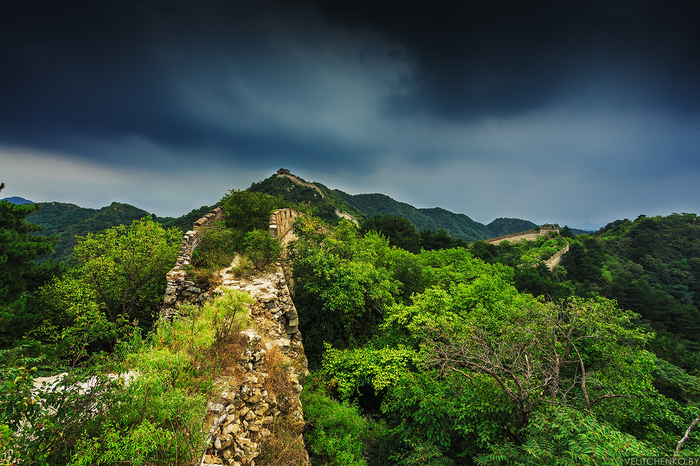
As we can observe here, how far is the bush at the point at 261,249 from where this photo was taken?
9.40 metres

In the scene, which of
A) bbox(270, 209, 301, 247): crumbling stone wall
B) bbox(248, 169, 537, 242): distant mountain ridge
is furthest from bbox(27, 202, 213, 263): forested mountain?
bbox(270, 209, 301, 247): crumbling stone wall

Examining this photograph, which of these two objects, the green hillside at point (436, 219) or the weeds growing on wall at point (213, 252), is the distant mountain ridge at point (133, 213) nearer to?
the green hillside at point (436, 219)

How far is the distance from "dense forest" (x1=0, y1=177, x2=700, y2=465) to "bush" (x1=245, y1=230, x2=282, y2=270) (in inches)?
2.9

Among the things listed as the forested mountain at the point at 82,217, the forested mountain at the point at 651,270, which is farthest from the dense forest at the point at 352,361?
the forested mountain at the point at 82,217

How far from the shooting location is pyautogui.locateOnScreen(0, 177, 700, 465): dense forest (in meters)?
2.62

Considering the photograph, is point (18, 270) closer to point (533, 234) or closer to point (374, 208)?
point (533, 234)

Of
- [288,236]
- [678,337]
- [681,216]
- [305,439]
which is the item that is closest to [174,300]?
[305,439]

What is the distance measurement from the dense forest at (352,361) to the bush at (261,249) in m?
0.07

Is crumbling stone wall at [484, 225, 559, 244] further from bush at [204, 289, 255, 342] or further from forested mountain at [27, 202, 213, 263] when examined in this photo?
forested mountain at [27, 202, 213, 263]

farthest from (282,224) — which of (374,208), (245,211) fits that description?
(374,208)

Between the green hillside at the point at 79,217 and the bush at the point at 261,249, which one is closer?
the bush at the point at 261,249

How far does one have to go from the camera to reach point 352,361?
324 inches

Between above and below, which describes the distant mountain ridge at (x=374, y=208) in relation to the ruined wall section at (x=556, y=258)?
above

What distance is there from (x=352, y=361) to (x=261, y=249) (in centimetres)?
498
